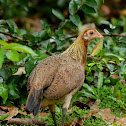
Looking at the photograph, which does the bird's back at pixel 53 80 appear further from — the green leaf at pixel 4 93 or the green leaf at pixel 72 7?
the green leaf at pixel 72 7

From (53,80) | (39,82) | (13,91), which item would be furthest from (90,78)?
(39,82)

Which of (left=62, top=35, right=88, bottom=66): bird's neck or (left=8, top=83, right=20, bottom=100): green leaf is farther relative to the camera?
(left=8, top=83, right=20, bottom=100): green leaf

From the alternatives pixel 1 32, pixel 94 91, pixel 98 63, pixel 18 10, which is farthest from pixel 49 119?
pixel 18 10

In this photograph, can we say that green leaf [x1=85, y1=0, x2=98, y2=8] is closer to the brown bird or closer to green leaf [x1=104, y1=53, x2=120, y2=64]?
green leaf [x1=104, y1=53, x2=120, y2=64]

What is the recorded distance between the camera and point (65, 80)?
401 centimetres

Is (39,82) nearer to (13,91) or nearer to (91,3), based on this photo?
(13,91)

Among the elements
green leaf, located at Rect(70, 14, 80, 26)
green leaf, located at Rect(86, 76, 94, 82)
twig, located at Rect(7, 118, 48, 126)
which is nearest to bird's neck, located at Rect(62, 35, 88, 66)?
green leaf, located at Rect(70, 14, 80, 26)

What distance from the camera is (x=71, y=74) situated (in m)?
4.12

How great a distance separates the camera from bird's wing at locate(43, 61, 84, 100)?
3.85m

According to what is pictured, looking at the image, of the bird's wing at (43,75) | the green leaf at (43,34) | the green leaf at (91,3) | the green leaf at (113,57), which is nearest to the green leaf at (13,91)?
the bird's wing at (43,75)

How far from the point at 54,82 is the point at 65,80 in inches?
6.8

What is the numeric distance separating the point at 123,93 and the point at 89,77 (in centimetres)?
76

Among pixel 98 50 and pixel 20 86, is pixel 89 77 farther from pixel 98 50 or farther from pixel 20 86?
pixel 20 86

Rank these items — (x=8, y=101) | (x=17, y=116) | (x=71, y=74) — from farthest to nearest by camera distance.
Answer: (x=8, y=101), (x=17, y=116), (x=71, y=74)
